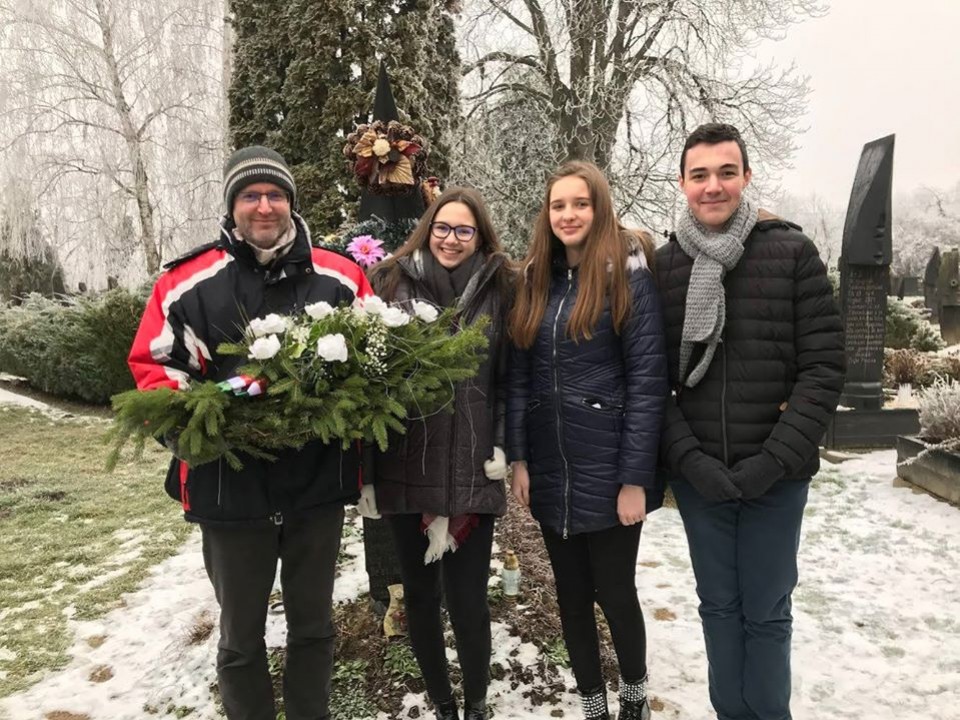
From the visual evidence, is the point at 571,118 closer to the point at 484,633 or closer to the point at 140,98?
the point at 140,98

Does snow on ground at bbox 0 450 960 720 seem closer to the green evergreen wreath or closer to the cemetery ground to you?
the cemetery ground

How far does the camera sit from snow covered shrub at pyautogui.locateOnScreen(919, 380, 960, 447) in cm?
565

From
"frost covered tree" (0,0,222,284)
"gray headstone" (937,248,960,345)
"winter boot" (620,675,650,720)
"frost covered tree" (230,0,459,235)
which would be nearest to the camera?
"winter boot" (620,675,650,720)

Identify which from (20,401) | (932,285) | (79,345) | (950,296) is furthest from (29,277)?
(932,285)

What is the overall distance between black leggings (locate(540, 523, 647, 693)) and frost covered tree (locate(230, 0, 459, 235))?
2.89 m

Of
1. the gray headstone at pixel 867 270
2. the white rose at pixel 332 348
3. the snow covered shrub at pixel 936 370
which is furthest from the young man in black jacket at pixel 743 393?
the snow covered shrub at pixel 936 370

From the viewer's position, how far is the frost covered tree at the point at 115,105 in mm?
14211

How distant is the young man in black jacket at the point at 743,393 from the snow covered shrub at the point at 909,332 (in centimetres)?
1217

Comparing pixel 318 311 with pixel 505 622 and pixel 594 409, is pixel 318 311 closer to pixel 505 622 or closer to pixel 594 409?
pixel 594 409

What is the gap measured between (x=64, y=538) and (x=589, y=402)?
4.78m

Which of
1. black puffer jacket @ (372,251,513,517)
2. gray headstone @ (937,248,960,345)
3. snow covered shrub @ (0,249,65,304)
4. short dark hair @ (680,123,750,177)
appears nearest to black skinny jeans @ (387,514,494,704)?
black puffer jacket @ (372,251,513,517)

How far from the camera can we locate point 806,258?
6.81ft

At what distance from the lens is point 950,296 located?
1523cm

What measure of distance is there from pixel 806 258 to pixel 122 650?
12.0 ft
